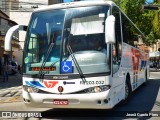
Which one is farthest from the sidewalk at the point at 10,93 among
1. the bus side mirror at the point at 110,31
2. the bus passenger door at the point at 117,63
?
the bus side mirror at the point at 110,31

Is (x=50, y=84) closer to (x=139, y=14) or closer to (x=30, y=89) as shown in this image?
(x=30, y=89)

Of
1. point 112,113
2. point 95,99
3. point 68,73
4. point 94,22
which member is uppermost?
point 94,22

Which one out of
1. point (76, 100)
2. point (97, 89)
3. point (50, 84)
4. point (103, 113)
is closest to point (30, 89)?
point (50, 84)

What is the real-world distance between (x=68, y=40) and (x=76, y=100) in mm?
1674

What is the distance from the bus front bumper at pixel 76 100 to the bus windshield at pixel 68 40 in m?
0.63

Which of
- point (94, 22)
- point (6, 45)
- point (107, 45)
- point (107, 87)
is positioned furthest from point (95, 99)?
point (6, 45)

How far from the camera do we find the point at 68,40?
9.88m

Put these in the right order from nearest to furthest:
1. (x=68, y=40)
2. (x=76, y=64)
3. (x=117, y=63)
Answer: (x=76, y=64) → (x=68, y=40) → (x=117, y=63)

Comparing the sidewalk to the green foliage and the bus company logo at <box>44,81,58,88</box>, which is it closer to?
the bus company logo at <box>44,81,58,88</box>

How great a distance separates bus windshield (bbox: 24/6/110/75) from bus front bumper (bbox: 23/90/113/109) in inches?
24.7

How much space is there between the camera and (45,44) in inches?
396

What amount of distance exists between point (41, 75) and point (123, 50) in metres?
3.52

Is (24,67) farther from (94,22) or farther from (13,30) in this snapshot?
(94,22)

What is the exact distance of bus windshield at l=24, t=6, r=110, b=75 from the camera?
964 cm
